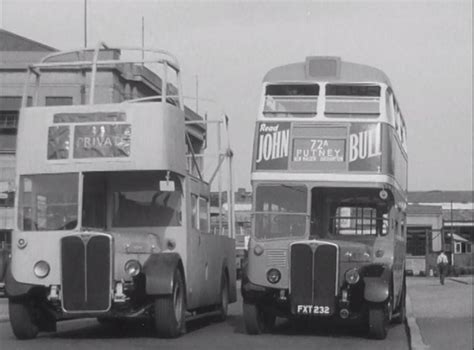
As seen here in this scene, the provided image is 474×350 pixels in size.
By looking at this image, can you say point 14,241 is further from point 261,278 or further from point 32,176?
point 261,278

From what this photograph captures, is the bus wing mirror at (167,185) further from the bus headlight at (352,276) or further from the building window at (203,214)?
the bus headlight at (352,276)

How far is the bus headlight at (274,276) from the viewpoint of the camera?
16.8 metres

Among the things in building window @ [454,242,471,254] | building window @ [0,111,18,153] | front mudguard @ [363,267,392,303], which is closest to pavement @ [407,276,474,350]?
front mudguard @ [363,267,392,303]

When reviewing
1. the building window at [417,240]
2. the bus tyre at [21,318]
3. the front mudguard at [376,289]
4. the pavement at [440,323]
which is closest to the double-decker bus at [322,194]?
the front mudguard at [376,289]

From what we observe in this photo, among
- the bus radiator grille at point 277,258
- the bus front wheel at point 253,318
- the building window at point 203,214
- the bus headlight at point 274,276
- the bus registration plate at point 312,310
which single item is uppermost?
the building window at point 203,214

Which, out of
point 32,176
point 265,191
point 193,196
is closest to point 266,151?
point 265,191

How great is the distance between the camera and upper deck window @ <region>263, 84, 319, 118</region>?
17531 millimetres

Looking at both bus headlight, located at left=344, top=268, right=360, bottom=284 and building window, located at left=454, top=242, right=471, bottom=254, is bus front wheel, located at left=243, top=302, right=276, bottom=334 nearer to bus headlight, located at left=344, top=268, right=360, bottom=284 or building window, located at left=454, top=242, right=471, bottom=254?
bus headlight, located at left=344, top=268, right=360, bottom=284

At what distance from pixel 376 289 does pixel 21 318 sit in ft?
17.5

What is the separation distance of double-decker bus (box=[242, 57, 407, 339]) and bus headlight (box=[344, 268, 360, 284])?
2 cm

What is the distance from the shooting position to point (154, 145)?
1620 centimetres

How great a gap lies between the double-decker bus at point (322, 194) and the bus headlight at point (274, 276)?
0.05 ft

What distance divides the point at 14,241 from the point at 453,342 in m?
6.69

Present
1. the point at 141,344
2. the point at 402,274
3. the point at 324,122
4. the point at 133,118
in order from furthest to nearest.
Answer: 1. the point at 402,274
2. the point at 324,122
3. the point at 133,118
4. the point at 141,344
